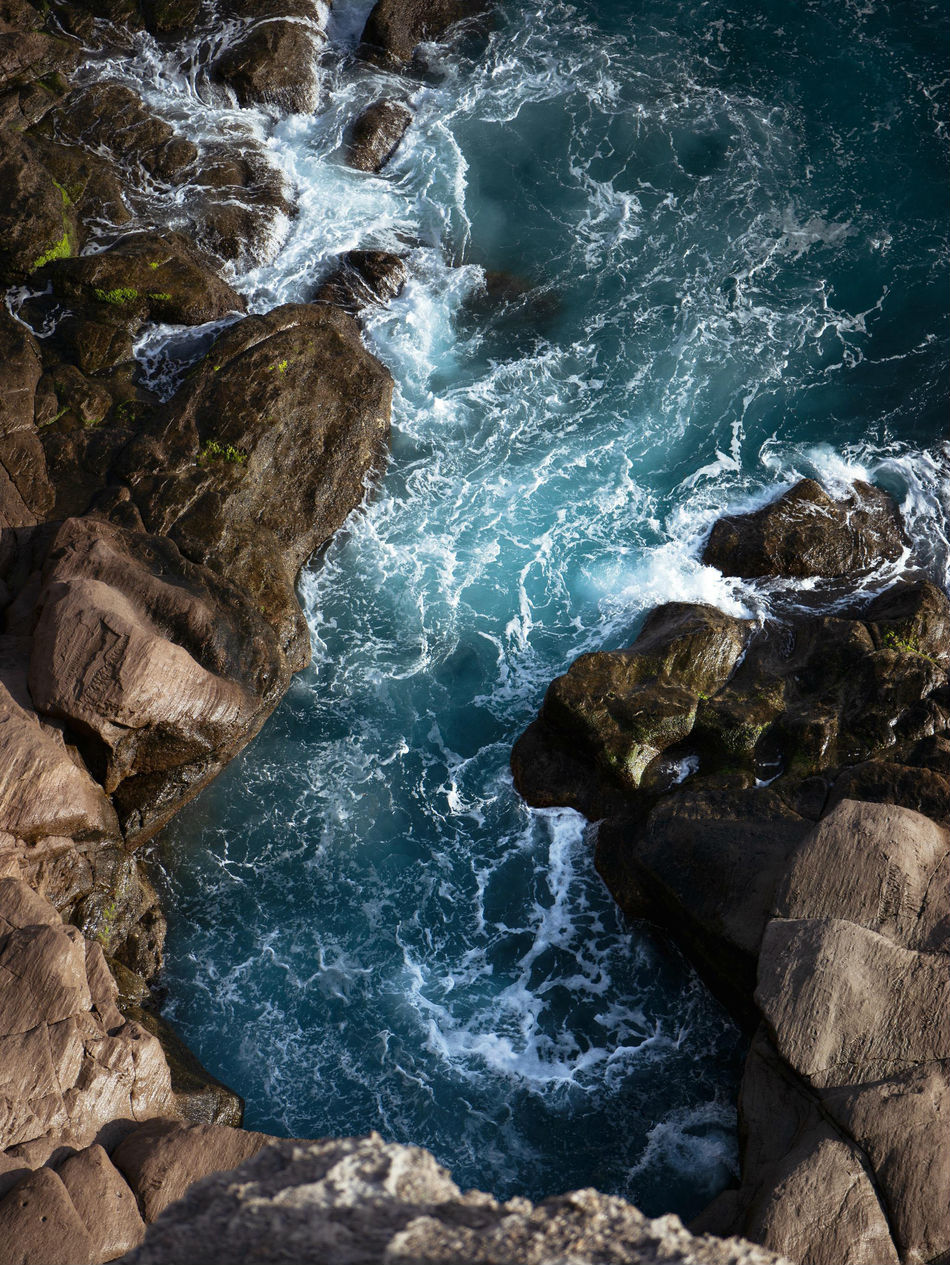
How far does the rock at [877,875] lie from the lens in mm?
11727

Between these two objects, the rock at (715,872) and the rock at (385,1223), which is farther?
the rock at (715,872)

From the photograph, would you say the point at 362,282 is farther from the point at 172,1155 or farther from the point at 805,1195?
the point at 805,1195

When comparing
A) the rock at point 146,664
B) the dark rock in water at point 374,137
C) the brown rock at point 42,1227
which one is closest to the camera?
the brown rock at point 42,1227

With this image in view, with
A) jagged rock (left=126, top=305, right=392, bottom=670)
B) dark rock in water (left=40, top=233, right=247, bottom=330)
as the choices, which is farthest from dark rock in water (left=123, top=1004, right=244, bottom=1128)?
dark rock in water (left=40, top=233, right=247, bottom=330)

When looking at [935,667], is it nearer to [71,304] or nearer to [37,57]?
[71,304]

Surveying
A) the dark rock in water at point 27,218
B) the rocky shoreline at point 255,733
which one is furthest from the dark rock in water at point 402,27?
the dark rock in water at point 27,218

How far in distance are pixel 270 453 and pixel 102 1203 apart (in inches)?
453

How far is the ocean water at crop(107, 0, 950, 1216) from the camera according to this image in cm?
1319

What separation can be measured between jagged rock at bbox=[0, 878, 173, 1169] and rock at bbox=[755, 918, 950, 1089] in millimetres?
7055

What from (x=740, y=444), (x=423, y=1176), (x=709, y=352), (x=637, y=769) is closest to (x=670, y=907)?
A: (x=637, y=769)

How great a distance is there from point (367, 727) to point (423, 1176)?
33.0 feet

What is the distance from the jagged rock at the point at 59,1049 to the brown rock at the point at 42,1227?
44 centimetres

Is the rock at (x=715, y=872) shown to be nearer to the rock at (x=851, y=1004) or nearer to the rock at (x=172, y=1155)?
the rock at (x=851, y=1004)

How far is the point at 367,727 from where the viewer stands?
16250 millimetres
